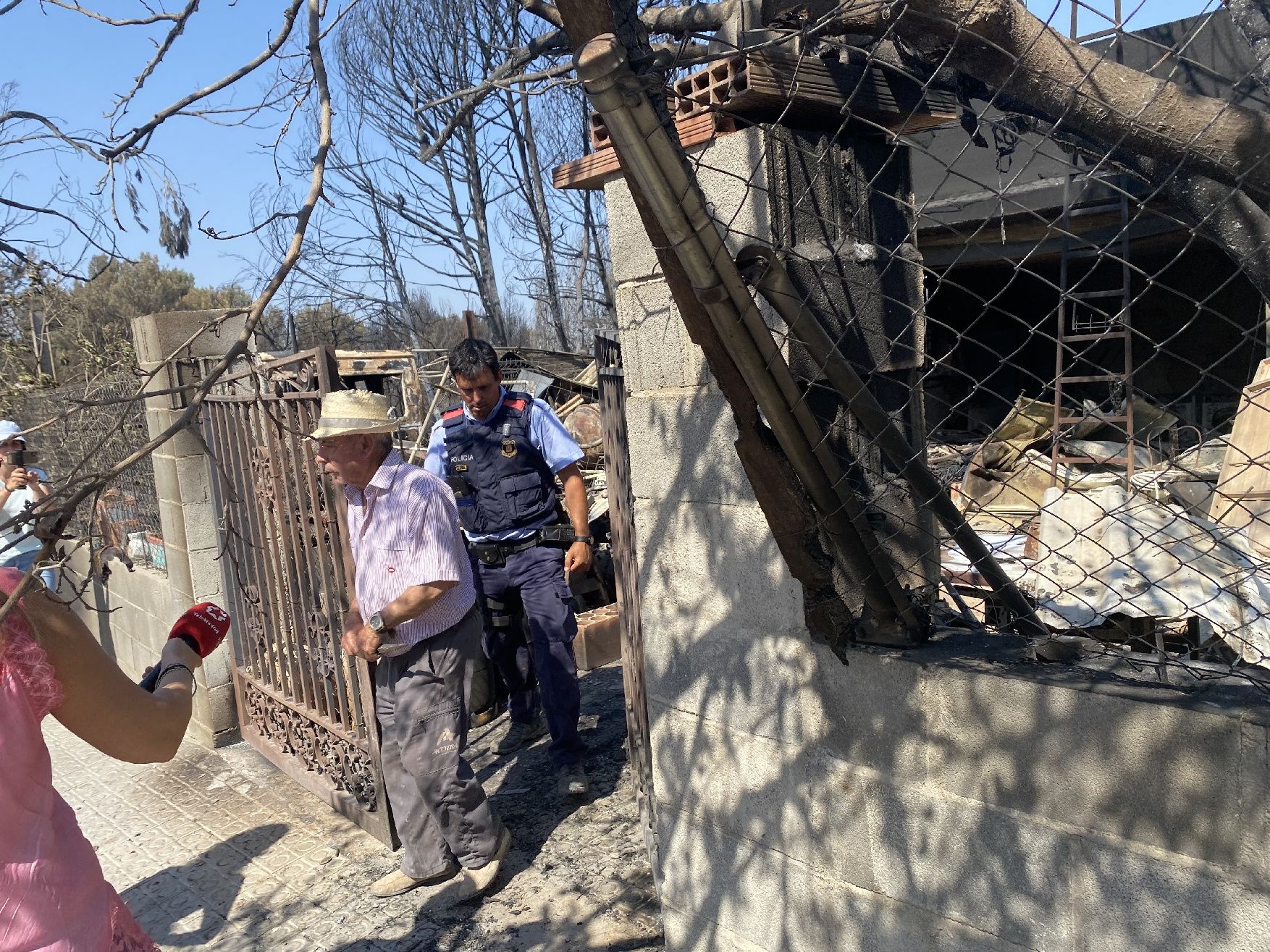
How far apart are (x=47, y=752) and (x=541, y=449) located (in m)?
2.93

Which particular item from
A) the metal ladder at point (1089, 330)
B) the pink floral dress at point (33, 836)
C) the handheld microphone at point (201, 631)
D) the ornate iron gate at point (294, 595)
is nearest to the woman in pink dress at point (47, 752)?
the pink floral dress at point (33, 836)

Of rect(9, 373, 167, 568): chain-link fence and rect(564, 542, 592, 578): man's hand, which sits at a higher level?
rect(9, 373, 167, 568): chain-link fence

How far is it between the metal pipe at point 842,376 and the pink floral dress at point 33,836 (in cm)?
166

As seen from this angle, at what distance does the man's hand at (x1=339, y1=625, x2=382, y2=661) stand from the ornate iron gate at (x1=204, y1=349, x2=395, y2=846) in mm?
342

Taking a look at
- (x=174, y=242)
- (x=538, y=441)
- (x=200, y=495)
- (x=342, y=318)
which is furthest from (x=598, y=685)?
(x=342, y=318)

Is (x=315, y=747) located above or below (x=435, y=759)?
below

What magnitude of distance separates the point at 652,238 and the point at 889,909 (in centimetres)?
155

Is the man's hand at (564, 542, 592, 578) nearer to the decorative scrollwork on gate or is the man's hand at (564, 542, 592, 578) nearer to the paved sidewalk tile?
the paved sidewalk tile

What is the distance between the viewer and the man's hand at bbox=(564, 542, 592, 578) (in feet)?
15.3

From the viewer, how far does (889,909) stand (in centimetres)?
209

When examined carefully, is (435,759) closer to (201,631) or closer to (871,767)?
(201,631)

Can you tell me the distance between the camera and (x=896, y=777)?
2.03 meters

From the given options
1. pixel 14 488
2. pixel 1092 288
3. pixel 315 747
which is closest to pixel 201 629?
pixel 315 747

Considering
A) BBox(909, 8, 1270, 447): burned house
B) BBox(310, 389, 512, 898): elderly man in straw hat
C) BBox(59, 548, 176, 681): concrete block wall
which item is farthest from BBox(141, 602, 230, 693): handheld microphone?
BBox(909, 8, 1270, 447): burned house
